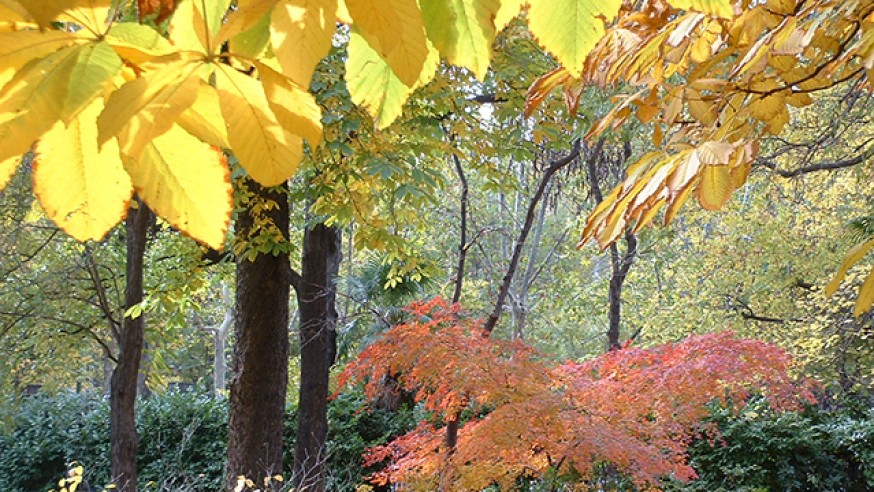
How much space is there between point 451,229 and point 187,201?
13.8 metres

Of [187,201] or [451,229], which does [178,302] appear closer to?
[187,201]

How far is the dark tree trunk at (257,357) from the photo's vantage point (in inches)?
193

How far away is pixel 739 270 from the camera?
387 inches

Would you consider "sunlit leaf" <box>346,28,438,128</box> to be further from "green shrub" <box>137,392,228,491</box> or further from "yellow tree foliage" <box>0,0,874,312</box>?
"green shrub" <box>137,392,228,491</box>

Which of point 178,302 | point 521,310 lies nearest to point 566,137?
point 178,302

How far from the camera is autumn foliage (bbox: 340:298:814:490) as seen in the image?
4359mm

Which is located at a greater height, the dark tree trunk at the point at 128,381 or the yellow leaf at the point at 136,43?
the dark tree trunk at the point at 128,381

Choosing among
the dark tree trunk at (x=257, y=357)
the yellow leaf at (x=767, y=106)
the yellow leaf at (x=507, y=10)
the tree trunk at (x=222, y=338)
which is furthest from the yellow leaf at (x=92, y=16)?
the tree trunk at (x=222, y=338)

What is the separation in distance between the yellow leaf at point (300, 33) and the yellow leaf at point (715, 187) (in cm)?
74

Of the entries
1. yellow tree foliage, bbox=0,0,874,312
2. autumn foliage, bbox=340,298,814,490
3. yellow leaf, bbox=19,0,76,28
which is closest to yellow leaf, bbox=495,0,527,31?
yellow tree foliage, bbox=0,0,874,312

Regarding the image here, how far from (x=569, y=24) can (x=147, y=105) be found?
207mm

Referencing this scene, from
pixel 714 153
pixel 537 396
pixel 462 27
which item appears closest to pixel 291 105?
pixel 462 27

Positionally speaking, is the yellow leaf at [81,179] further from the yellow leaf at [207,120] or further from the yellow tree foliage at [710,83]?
the yellow tree foliage at [710,83]

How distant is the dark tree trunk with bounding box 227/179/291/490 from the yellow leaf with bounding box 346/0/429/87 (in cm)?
464
